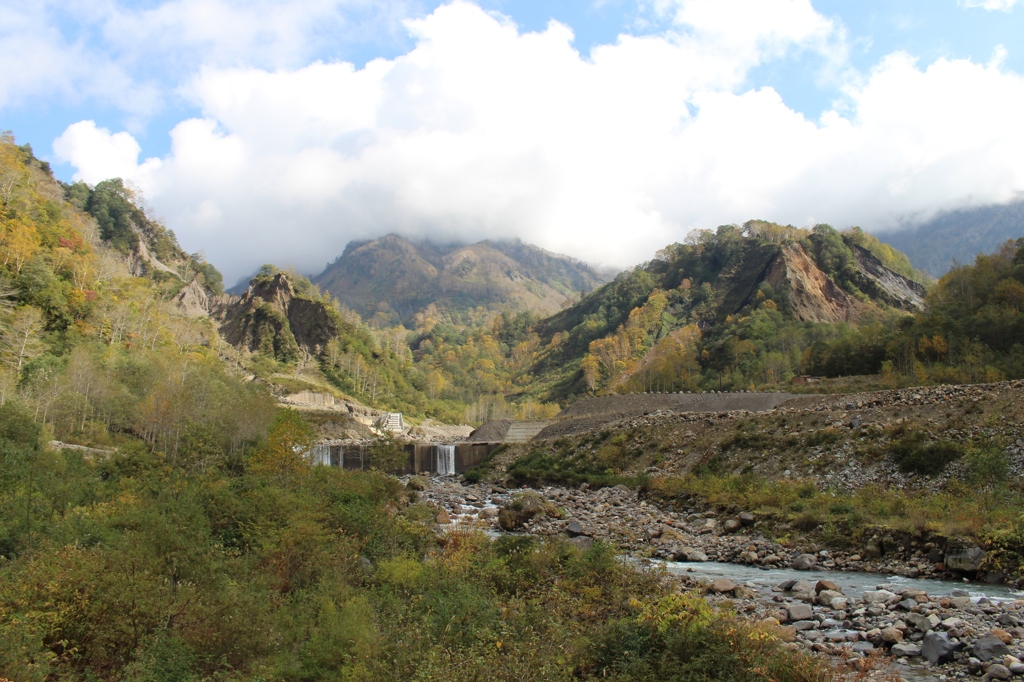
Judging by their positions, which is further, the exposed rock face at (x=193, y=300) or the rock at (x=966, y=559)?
the exposed rock face at (x=193, y=300)

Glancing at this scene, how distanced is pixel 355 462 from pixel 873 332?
6720cm

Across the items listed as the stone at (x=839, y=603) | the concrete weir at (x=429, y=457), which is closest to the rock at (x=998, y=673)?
the stone at (x=839, y=603)

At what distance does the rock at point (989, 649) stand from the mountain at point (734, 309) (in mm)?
71649

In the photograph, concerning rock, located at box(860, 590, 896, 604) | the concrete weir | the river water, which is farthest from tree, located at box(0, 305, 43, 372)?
rock, located at box(860, 590, 896, 604)

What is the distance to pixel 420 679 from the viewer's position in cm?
747

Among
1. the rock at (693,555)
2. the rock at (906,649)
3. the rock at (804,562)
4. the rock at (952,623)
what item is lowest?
the rock at (693,555)

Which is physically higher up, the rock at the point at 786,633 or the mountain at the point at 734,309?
the mountain at the point at 734,309

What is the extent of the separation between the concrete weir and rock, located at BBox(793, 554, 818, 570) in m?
54.1

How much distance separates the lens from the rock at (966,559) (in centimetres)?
1559

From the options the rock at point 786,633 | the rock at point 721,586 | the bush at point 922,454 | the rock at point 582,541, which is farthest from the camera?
the bush at point 922,454

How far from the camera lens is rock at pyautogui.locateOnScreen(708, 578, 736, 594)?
1495cm

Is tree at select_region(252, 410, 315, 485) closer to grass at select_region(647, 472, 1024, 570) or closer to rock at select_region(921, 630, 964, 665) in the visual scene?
grass at select_region(647, 472, 1024, 570)

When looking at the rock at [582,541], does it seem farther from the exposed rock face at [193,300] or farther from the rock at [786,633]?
the exposed rock face at [193,300]

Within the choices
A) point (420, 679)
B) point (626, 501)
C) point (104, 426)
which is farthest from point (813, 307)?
point (420, 679)
